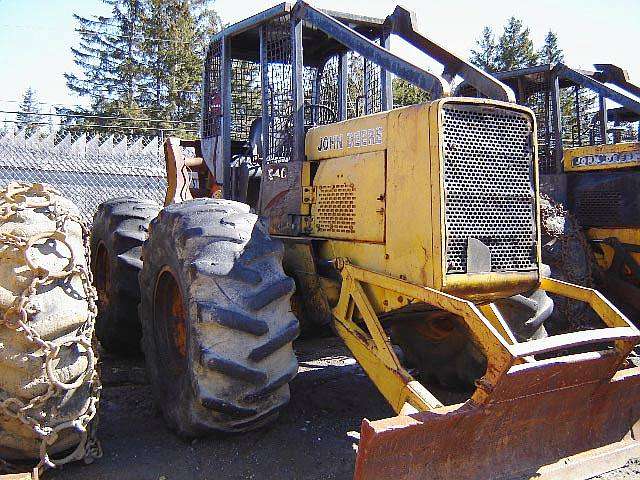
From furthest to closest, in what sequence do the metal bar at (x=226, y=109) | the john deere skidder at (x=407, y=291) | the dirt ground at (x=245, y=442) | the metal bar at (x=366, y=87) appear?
1. the metal bar at (x=226, y=109)
2. the metal bar at (x=366, y=87)
3. the dirt ground at (x=245, y=442)
4. the john deere skidder at (x=407, y=291)

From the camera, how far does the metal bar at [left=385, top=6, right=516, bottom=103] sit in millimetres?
3955

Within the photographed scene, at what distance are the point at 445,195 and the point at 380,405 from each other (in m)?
2.12

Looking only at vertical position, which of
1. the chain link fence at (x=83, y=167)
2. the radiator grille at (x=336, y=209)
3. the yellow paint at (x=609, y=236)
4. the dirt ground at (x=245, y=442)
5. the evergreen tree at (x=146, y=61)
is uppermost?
the evergreen tree at (x=146, y=61)

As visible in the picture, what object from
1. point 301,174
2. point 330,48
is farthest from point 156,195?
point 301,174

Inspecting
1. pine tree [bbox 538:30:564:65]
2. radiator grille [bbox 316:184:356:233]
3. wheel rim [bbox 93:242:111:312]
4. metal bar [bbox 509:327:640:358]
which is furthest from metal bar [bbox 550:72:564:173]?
pine tree [bbox 538:30:564:65]

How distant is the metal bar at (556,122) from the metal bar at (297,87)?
5054 millimetres

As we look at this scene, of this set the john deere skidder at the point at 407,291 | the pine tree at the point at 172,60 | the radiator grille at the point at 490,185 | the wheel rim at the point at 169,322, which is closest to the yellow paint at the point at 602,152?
the john deere skidder at the point at 407,291

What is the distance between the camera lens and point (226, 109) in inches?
218

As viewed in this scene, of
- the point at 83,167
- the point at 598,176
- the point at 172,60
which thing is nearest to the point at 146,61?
the point at 172,60

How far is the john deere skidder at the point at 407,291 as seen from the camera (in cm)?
340

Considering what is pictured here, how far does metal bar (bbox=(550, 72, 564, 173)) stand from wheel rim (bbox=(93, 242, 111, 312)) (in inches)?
227

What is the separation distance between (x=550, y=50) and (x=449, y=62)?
40962 mm

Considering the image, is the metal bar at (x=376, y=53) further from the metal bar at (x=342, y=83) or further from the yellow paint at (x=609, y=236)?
the yellow paint at (x=609, y=236)

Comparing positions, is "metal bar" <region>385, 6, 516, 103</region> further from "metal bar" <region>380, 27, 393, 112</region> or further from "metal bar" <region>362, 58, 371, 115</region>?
"metal bar" <region>362, 58, 371, 115</region>
